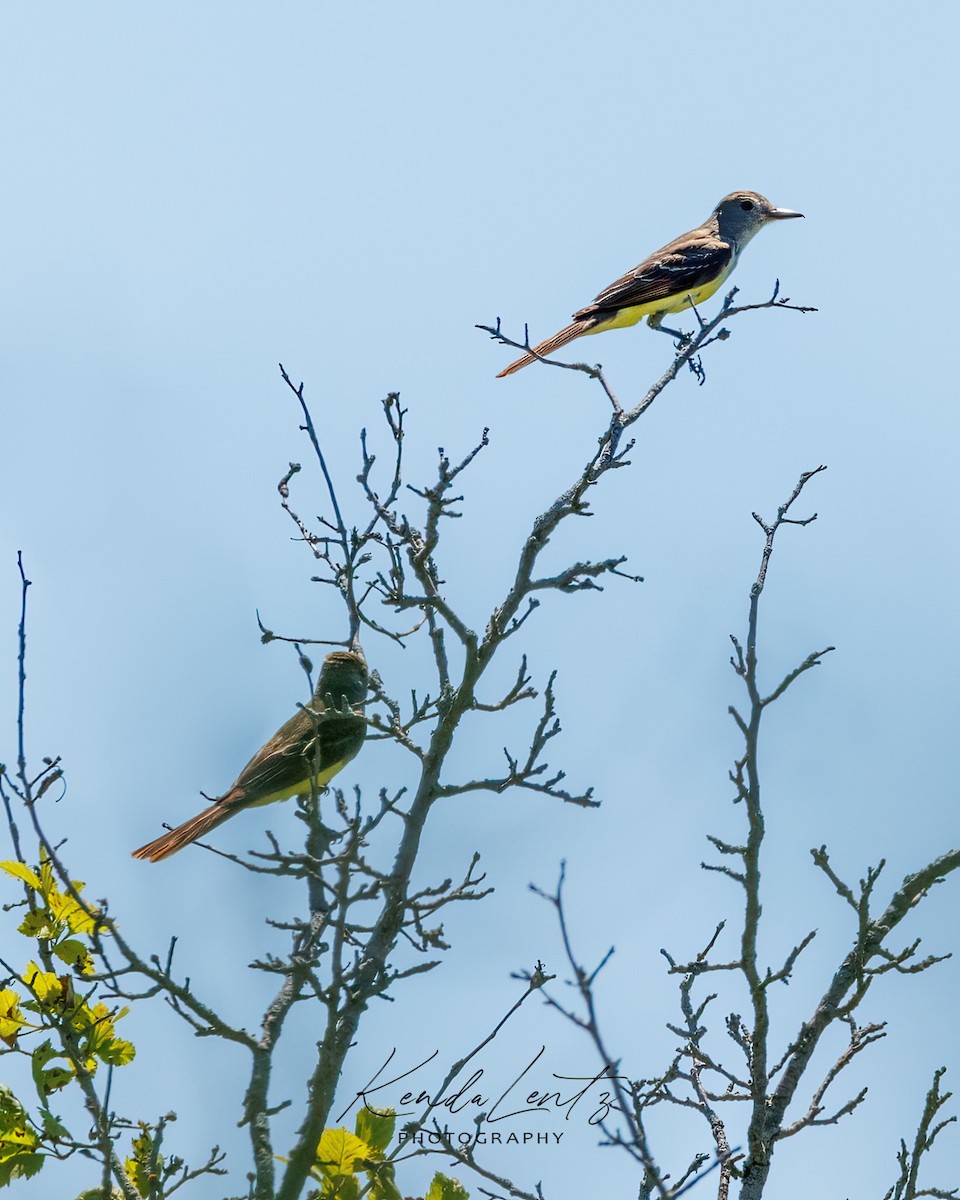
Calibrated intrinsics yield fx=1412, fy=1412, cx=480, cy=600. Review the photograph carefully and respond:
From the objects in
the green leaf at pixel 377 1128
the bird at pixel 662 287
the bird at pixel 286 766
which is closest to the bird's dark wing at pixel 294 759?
the bird at pixel 286 766

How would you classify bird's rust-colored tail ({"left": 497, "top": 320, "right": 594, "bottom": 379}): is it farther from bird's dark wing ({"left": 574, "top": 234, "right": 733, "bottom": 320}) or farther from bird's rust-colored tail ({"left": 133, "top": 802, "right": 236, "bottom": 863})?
bird's rust-colored tail ({"left": 133, "top": 802, "right": 236, "bottom": 863})

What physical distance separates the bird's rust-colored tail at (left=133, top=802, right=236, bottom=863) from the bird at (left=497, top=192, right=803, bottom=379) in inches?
117

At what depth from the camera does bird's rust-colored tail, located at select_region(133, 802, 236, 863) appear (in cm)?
705

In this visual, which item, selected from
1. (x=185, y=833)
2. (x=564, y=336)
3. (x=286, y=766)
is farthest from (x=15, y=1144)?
(x=564, y=336)

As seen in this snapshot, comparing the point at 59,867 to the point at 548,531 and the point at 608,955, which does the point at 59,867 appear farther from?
the point at 548,531

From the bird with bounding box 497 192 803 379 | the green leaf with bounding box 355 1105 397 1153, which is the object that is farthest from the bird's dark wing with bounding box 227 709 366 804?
the green leaf with bounding box 355 1105 397 1153

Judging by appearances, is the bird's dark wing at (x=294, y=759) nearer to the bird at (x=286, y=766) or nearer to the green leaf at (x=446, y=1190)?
the bird at (x=286, y=766)

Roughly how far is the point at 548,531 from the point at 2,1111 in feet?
9.98

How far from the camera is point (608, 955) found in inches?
133

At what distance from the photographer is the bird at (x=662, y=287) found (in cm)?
962

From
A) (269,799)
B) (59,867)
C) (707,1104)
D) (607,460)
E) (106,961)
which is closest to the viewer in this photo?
(59,867)

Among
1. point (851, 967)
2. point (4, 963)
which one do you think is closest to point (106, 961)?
point (4, 963)

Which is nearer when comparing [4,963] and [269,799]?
[4,963]

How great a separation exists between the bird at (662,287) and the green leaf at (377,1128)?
14.9 feet
